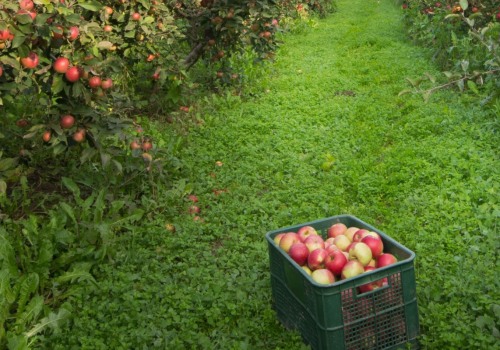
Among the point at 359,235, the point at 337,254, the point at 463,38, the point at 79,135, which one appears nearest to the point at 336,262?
the point at 337,254

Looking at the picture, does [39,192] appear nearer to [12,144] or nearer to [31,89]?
[12,144]

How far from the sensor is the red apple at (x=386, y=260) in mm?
2754

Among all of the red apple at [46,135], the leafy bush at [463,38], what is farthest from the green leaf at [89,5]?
the leafy bush at [463,38]

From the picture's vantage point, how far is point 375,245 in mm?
2834

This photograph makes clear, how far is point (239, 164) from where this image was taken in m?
5.10

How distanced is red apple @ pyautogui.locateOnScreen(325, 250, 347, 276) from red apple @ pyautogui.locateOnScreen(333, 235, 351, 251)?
16cm

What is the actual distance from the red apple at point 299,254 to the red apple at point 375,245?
324mm

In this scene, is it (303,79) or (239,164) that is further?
(303,79)

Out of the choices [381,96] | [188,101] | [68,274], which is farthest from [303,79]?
[68,274]

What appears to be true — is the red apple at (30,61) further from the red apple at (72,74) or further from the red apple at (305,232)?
the red apple at (305,232)

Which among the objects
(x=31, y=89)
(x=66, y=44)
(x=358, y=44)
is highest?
(x=66, y=44)

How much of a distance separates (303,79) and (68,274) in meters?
5.27

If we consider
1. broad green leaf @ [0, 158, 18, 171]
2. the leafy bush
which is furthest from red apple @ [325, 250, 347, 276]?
the leafy bush

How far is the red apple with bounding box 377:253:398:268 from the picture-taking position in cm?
275
